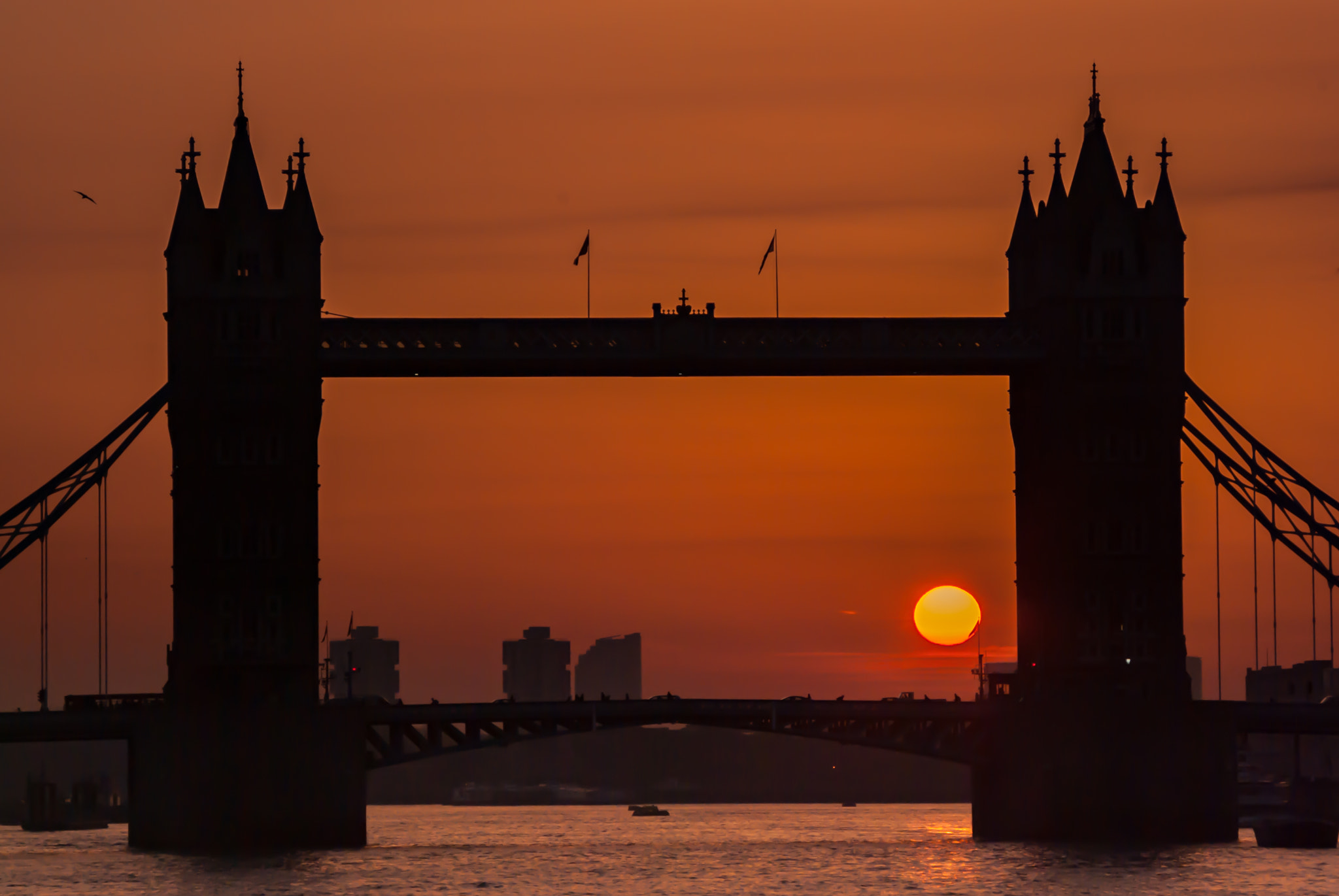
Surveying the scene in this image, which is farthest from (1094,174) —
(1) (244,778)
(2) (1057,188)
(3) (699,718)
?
(1) (244,778)

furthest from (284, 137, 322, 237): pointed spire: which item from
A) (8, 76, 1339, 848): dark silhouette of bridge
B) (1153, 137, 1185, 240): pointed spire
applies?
(1153, 137, 1185, 240): pointed spire

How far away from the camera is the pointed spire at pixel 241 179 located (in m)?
134

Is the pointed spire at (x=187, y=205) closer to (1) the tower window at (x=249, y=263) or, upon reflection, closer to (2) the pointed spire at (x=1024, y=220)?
(1) the tower window at (x=249, y=263)

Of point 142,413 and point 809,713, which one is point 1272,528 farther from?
point 142,413

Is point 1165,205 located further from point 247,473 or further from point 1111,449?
point 247,473

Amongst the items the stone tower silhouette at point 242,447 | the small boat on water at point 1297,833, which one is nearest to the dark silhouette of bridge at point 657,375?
the stone tower silhouette at point 242,447

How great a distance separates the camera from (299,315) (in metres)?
133

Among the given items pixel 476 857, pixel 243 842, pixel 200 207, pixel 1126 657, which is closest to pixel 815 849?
pixel 476 857

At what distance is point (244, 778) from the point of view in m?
130

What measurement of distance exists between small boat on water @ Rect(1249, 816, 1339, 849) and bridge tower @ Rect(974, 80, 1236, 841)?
17.8 m

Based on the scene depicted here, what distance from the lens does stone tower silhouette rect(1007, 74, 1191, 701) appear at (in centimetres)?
13500

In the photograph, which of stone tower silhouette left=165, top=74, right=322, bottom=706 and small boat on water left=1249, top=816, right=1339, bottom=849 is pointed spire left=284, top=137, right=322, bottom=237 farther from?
small boat on water left=1249, top=816, right=1339, bottom=849

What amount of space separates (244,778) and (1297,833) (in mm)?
65528

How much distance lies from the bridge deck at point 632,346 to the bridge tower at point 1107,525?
705 centimetres
